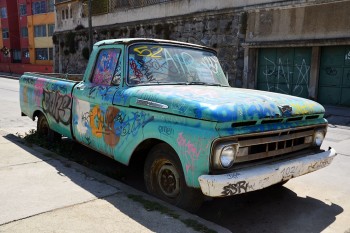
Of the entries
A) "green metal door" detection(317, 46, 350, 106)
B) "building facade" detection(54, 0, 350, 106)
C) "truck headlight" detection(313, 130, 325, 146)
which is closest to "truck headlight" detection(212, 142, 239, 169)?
"truck headlight" detection(313, 130, 325, 146)

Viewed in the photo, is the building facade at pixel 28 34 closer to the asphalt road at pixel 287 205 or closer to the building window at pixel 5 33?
the building window at pixel 5 33

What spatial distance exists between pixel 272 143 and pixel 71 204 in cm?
216

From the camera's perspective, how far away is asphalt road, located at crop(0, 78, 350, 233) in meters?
3.62

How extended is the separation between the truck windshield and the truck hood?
0.73 ft

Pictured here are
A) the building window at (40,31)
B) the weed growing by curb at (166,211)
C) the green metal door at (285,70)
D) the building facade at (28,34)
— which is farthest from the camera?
the building window at (40,31)

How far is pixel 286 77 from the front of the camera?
15.0m

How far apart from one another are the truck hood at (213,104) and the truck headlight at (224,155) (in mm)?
234

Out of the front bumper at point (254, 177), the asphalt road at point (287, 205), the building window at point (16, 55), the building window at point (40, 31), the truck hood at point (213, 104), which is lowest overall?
the asphalt road at point (287, 205)

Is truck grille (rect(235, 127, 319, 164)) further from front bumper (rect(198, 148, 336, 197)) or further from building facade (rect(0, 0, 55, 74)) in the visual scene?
building facade (rect(0, 0, 55, 74))

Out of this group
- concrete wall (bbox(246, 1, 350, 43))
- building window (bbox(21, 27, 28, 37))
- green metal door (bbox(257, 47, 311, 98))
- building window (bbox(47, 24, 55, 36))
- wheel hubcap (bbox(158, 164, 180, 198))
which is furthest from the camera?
building window (bbox(21, 27, 28, 37))

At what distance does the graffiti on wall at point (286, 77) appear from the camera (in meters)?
14.4

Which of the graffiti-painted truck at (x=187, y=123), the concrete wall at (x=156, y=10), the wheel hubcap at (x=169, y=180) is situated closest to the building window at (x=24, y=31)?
the concrete wall at (x=156, y=10)

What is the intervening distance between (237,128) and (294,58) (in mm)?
12636

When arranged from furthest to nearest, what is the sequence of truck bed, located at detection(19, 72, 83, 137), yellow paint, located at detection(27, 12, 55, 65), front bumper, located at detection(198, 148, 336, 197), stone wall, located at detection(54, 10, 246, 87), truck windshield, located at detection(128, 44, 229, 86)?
yellow paint, located at detection(27, 12, 55, 65) < stone wall, located at detection(54, 10, 246, 87) < truck bed, located at detection(19, 72, 83, 137) < truck windshield, located at detection(128, 44, 229, 86) < front bumper, located at detection(198, 148, 336, 197)
